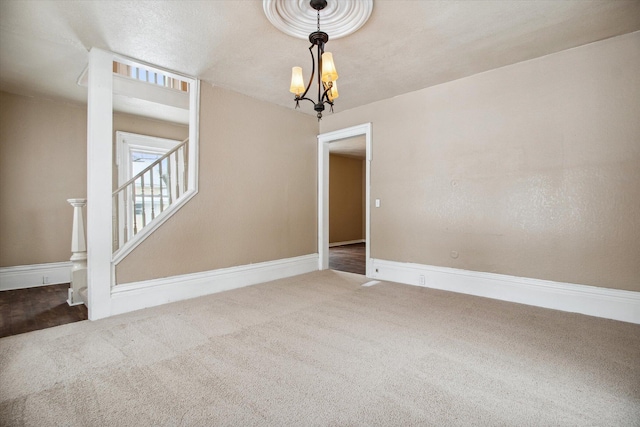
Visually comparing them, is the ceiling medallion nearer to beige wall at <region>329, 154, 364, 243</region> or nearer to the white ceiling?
the white ceiling

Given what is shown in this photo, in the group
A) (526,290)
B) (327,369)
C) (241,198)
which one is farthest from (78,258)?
(526,290)

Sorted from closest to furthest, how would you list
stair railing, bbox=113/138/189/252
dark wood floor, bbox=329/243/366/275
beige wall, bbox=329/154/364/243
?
stair railing, bbox=113/138/189/252, dark wood floor, bbox=329/243/366/275, beige wall, bbox=329/154/364/243

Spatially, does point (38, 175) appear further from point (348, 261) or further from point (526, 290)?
point (526, 290)

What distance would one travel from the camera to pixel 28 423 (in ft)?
4.74

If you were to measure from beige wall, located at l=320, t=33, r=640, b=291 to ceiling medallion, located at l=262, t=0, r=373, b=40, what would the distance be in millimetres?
1920

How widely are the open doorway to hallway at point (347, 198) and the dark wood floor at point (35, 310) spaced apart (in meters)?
5.64

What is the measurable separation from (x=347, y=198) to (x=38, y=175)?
22.6ft

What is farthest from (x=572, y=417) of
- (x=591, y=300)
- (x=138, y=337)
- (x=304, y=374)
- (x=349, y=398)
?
(x=138, y=337)

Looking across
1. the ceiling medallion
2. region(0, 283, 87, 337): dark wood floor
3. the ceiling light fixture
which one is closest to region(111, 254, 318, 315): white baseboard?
region(0, 283, 87, 337): dark wood floor

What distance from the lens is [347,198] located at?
9.10m

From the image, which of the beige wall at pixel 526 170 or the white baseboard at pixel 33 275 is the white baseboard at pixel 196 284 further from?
the white baseboard at pixel 33 275

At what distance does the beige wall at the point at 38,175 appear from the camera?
4.05m

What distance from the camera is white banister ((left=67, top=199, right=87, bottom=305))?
135 inches

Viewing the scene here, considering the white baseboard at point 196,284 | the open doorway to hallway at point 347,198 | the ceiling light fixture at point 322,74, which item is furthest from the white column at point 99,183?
the open doorway to hallway at point 347,198
